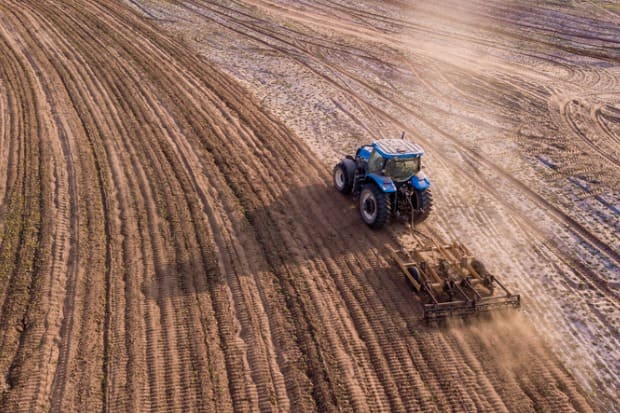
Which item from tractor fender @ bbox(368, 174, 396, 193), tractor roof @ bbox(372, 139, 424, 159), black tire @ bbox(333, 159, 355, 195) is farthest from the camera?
black tire @ bbox(333, 159, 355, 195)

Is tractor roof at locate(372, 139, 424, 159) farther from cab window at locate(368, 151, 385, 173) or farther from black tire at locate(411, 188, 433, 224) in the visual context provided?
black tire at locate(411, 188, 433, 224)

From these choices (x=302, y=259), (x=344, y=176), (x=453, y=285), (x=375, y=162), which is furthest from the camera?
(x=344, y=176)

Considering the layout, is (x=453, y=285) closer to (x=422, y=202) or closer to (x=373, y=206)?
(x=422, y=202)

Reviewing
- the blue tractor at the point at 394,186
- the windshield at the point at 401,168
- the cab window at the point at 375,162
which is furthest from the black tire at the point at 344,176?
the windshield at the point at 401,168

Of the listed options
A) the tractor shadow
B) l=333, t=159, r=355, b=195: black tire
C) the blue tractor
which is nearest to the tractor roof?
the blue tractor

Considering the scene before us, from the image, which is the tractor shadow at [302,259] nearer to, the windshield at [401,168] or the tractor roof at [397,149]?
the windshield at [401,168]

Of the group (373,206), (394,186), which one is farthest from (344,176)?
(394,186)
